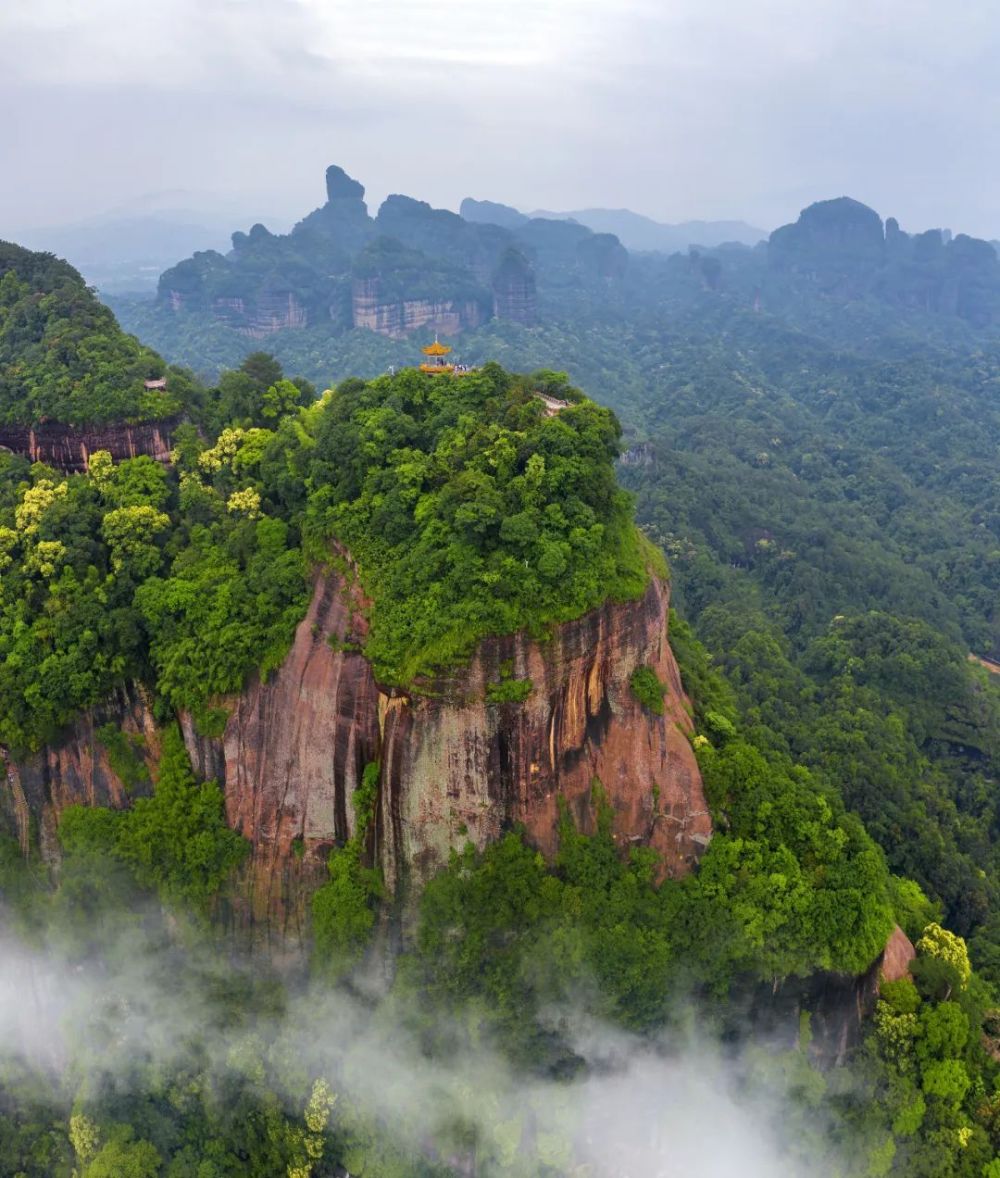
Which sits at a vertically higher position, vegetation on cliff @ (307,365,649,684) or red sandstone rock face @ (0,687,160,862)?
vegetation on cliff @ (307,365,649,684)

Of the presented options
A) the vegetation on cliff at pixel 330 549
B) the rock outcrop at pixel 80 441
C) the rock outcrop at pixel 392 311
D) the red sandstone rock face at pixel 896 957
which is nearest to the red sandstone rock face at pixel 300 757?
the vegetation on cliff at pixel 330 549

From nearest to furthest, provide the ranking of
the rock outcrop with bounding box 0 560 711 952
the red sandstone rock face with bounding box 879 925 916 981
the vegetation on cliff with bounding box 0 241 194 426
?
the rock outcrop with bounding box 0 560 711 952
the red sandstone rock face with bounding box 879 925 916 981
the vegetation on cliff with bounding box 0 241 194 426

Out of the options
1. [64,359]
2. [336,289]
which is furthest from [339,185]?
[64,359]

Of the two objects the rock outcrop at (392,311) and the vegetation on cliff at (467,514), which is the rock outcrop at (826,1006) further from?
the rock outcrop at (392,311)

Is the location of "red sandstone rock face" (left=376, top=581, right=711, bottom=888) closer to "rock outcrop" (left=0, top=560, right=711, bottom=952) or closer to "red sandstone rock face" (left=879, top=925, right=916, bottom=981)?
"rock outcrop" (left=0, top=560, right=711, bottom=952)

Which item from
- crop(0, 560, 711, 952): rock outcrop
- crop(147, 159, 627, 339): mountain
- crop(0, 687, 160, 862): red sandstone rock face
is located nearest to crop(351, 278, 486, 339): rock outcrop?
crop(147, 159, 627, 339): mountain

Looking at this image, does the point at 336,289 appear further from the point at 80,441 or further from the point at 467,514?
the point at 467,514

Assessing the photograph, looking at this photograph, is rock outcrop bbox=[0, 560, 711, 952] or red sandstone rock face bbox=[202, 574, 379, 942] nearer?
rock outcrop bbox=[0, 560, 711, 952]
